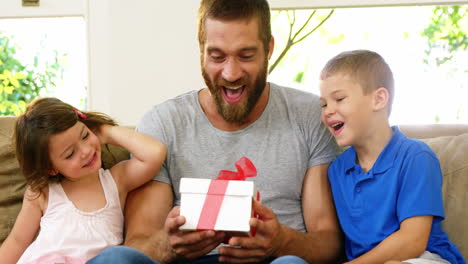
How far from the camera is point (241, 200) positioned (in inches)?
59.0

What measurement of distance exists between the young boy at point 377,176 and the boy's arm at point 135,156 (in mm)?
570

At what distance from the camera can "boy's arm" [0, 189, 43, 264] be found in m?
1.82

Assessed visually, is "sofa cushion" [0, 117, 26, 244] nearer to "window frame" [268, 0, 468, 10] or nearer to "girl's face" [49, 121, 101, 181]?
"girl's face" [49, 121, 101, 181]

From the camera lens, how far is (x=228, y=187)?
150 centimetres

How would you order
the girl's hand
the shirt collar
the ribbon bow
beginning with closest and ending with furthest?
the ribbon bow → the shirt collar → the girl's hand

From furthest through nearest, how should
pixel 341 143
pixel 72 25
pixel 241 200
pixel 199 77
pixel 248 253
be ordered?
pixel 72 25 < pixel 199 77 < pixel 341 143 < pixel 248 253 < pixel 241 200

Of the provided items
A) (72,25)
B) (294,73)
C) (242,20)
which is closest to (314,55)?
(294,73)

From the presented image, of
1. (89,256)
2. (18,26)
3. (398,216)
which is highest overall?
(18,26)

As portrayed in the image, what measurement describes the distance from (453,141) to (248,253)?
2.74ft

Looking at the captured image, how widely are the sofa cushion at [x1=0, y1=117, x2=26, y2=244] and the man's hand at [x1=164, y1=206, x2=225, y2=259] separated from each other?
2.11 feet

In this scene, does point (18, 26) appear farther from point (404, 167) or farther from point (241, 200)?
point (404, 167)

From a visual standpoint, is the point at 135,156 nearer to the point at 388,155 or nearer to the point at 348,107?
the point at 348,107

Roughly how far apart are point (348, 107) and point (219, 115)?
463 mm

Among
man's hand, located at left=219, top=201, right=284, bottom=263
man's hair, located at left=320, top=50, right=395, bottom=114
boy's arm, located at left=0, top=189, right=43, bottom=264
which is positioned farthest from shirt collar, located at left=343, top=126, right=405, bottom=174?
boy's arm, located at left=0, top=189, right=43, bottom=264
